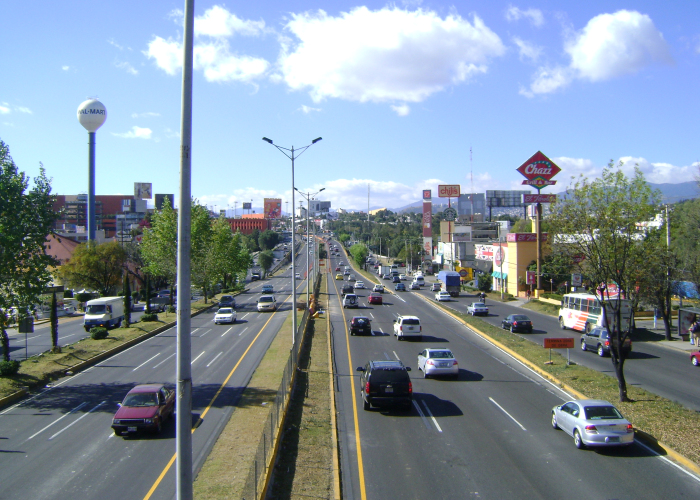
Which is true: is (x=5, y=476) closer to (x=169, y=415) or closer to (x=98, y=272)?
(x=169, y=415)

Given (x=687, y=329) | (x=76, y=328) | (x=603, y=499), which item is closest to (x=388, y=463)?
(x=603, y=499)

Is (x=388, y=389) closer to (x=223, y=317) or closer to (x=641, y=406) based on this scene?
(x=641, y=406)

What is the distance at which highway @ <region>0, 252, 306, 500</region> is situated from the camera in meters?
12.3

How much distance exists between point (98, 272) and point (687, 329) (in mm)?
59242

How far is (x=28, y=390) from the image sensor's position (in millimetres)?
22531

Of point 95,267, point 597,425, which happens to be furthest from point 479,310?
point 95,267

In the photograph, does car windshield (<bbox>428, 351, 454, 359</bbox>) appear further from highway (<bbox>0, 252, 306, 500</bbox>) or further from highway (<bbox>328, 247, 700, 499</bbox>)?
highway (<bbox>0, 252, 306, 500</bbox>)

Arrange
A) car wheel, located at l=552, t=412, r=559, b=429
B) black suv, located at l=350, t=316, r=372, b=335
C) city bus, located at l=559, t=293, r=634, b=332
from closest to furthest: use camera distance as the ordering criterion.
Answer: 1. car wheel, located at l=552, t=412, r=559, b=429
2. city bus, located at l=559, t=293, r=634, b=332
3. black suv, located at l=350, t=316, r=372, b=335

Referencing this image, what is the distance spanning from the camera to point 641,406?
17.5m

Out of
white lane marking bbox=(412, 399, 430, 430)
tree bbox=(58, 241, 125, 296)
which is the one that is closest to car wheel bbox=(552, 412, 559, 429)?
white lane marking bbox=(412, 399, 430, 430)

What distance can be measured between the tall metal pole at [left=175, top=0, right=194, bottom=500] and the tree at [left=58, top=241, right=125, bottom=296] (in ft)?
199

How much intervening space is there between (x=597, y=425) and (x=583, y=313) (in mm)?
25088

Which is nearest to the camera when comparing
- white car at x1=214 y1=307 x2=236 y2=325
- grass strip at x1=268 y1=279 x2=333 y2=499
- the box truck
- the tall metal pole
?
the tall metal pole

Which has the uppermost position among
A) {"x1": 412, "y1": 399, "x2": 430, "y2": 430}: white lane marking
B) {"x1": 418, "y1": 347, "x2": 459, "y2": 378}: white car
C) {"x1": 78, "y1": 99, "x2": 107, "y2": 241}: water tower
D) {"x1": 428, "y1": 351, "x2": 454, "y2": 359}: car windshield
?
{"x1": 78, "y1": 99, "x2": 107, "y2": 241}: water tower
